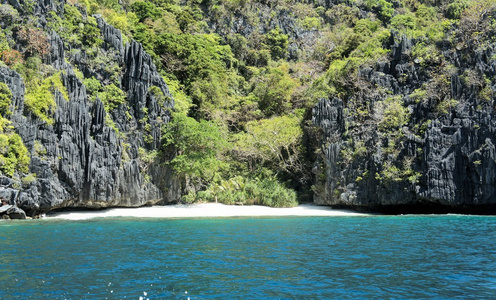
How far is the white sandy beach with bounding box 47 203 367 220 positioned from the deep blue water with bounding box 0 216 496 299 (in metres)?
9.80

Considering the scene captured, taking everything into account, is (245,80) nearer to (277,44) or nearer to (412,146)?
(277,44)

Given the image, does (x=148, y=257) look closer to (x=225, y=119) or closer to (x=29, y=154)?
(x=29, y=154)

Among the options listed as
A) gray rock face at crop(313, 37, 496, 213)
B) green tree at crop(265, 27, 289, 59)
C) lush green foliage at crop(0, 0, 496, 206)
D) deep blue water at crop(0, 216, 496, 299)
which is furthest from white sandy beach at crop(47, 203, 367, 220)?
green tree at crop(265, 27, 289, 59)

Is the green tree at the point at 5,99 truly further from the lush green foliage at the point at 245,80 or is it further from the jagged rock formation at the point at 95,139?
the jagged rock formation at the point at 95,139

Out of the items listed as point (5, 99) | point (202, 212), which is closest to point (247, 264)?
point (202, 212)

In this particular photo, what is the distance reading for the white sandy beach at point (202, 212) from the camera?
26.7 metres

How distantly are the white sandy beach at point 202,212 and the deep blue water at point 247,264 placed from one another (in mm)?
9799

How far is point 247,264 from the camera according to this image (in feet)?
35.1

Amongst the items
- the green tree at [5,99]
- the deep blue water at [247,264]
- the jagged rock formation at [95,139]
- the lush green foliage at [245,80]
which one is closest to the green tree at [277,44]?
the lush green foliage at [245,80]

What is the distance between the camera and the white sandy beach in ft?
87.6

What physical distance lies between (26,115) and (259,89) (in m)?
25.2

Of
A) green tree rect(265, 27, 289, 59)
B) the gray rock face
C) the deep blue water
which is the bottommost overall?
the deep blue water

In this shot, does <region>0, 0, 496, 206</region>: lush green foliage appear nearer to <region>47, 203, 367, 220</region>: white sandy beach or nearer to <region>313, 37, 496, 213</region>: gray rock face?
<region>313, 37, 496, 213</region>: gray rock face

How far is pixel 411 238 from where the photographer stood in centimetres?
1535
